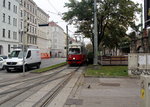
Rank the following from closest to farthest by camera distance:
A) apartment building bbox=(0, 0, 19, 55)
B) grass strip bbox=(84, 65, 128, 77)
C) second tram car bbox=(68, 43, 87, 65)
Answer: grass strip bbox=(84, 65, 128, 77) → second tram car bbox=(68, 43, 87, 65) → apartment building bbox=(0, 0, 19, 55)

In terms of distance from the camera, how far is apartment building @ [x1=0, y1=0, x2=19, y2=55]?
1689 inches

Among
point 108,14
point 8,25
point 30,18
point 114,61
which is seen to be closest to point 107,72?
point 114,61

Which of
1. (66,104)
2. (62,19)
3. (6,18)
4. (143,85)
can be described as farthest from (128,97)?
(6,18)

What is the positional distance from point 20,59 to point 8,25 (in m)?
31.4

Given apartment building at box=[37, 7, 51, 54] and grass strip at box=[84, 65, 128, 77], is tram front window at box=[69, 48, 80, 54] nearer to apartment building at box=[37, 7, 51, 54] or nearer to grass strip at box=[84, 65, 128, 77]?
grass strip at box=[84, 65, 128, 77]

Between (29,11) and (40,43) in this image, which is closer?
(29,11)

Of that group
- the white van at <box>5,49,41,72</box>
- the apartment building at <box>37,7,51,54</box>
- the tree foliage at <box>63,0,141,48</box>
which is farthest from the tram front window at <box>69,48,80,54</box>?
the apartment building at <box>37,7,51,54</box>

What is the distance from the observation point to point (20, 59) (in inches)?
705

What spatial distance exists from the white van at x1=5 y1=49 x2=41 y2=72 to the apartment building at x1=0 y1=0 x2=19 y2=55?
81.2ft

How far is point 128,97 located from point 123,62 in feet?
58.4

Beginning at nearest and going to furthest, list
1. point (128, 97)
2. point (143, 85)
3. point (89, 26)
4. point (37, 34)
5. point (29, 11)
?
1. point (143, 85)
2. point (128, 97)
3. point (89, 26)
4. point (29, 11)
5. point (37, 34)

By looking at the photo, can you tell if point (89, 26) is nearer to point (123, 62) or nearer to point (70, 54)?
point (70, 54)

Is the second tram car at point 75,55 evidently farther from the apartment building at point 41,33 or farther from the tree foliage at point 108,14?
the apartment building at point 41,33

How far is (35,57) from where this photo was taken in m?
20.8
